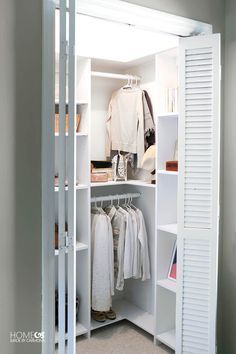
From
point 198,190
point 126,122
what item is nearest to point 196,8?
point 198,190

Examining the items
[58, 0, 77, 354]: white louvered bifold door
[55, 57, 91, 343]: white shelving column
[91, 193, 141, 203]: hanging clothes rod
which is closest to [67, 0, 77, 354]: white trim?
[58, 0, 77, 354]: white louvered bifold door

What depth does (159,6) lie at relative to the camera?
2.04 metres

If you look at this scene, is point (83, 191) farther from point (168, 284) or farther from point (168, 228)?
point (168, 284)

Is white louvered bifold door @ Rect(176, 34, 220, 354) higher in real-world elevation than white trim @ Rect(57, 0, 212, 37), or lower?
lower

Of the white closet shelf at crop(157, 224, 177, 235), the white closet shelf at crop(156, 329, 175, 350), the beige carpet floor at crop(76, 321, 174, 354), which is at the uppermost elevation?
the white closet shelf at crop(157, 224, 177, 235)

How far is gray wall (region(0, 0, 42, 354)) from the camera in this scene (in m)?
1.58

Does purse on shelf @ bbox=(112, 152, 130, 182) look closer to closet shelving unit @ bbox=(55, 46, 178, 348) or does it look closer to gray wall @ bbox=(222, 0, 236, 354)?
closet shelving unit @ bbox=(55, 46, 178, 348)

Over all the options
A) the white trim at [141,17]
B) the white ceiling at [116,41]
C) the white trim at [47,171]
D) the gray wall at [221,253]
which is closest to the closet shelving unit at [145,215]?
the white ceiling at [116,41]

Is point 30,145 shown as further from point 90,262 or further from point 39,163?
point 90,262

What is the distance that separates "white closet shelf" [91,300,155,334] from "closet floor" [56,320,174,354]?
0.07 metres

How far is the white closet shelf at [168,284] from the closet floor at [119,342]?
0.49 metres

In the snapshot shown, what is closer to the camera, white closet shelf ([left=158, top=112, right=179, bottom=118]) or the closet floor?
white closet shelf ([left=158, top=112, right=179, bottom=118])

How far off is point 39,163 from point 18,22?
627 millimetres

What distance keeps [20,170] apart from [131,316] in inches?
85.7
